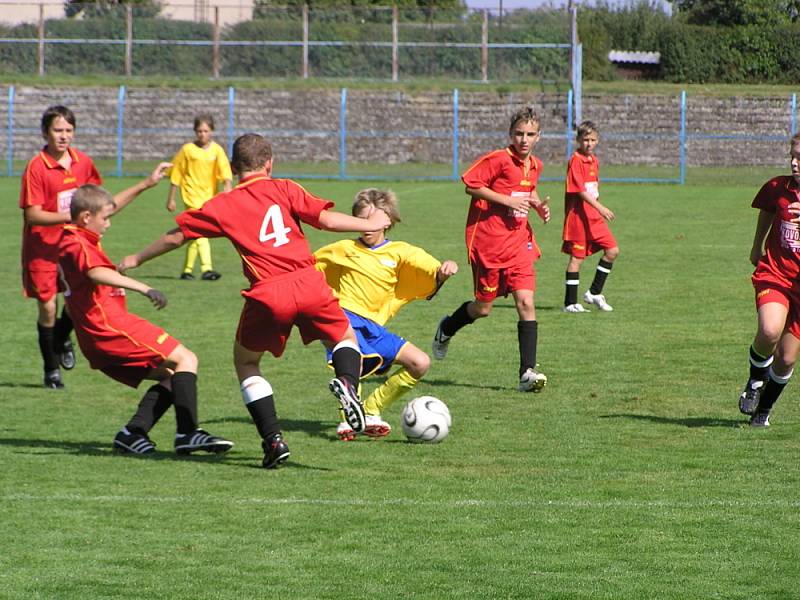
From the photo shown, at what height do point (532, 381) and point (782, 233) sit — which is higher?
point (782, 233)

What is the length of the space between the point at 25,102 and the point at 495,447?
34.6 m

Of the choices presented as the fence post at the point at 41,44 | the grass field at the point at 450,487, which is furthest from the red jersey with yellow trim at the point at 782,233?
the fence post at the point at 41,44

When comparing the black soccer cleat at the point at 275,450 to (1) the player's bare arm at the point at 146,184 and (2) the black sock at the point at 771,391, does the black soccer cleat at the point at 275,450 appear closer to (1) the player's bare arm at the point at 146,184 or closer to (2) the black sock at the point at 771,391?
(1) the player's bare arm at the point at 146,184

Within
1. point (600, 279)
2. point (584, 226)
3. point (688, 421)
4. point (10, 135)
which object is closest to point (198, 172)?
point (584, 226)

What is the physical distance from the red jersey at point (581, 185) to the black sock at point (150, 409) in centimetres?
678

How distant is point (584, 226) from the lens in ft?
45.3

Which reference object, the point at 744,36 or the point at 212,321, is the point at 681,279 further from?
the point at 744,36

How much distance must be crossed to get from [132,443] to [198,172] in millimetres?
9542

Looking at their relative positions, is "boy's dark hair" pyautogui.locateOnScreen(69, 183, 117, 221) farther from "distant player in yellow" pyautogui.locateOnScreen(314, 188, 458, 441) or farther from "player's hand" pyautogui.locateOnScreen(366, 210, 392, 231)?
"player's hand" pyautogui.locateOnScreen(366, 210, 392, 231)

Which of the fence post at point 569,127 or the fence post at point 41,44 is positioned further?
the fence post at point 41,44

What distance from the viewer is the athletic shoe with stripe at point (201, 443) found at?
7.24 metres

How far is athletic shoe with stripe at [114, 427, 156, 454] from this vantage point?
7375 mm

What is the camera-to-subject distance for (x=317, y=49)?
137 ft

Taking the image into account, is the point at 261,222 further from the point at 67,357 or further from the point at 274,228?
the point at 67,357
